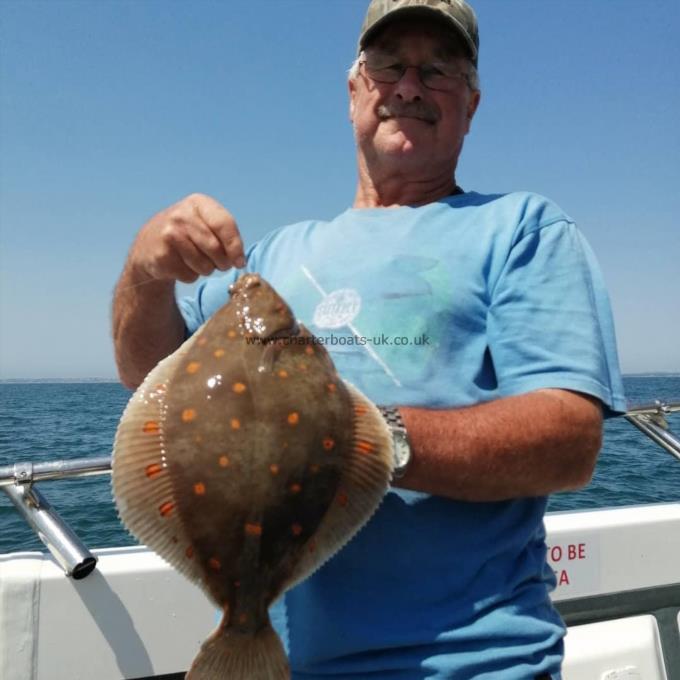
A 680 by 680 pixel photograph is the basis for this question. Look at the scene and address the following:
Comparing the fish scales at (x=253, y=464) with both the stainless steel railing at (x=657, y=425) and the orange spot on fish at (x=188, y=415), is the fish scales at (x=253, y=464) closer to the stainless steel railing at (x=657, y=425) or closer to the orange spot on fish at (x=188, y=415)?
the orange spot on fish at (x=188, y=415)

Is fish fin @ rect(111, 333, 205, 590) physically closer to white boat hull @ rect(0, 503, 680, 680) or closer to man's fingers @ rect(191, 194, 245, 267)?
man's fingers @ rect(191, 194, 245, 267)

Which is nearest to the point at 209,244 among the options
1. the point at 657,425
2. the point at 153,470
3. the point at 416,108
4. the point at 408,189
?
the point at 153,470

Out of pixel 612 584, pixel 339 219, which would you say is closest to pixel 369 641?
pixel 339 219

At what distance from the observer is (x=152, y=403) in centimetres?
163

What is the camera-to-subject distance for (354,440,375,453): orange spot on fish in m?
1.62

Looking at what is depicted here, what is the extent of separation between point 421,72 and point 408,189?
45cm

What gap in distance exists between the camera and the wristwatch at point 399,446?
1646 millimetres

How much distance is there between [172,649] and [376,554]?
1.62 m

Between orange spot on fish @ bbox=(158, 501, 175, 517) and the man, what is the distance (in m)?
0.53

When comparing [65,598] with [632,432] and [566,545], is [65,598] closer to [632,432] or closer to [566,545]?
[566,545]

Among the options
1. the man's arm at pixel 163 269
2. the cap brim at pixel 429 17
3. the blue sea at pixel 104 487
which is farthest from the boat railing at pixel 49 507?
the blue sea at pixel 104 487

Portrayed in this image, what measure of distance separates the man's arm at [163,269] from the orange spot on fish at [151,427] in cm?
46

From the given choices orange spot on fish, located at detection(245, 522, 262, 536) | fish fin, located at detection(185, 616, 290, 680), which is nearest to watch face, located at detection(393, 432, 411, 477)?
orange spot on fish, located at detection(245, 522, 262, 536)

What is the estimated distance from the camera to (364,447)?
5.30ft
